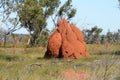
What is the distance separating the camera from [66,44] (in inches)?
930

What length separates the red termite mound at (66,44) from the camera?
2320 cm

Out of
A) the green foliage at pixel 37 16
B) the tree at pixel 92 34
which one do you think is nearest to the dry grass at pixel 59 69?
the green foliage at pixel 37 16

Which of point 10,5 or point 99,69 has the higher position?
point 10,5

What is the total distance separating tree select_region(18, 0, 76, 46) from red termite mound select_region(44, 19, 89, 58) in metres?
17.3

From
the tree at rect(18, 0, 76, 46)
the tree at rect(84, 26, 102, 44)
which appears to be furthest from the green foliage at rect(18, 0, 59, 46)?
the tree at rect(84, 26, 102, 44)

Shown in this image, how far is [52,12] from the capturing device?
48750 millimetres

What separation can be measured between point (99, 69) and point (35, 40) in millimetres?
38698

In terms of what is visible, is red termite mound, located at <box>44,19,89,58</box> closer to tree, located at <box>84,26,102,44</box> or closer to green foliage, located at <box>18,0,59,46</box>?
green foliage, located at <box>18,0,59,46</box>

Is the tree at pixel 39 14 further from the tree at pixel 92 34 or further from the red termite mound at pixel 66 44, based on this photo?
the red termite mound at pixel 66 44

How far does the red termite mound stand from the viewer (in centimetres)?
2320

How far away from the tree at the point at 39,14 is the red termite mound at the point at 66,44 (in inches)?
682

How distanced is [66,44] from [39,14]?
21.8 metres

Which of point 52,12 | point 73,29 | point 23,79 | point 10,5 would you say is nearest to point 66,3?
point 52,12

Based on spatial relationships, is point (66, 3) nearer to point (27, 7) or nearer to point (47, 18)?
point (47, 18)
